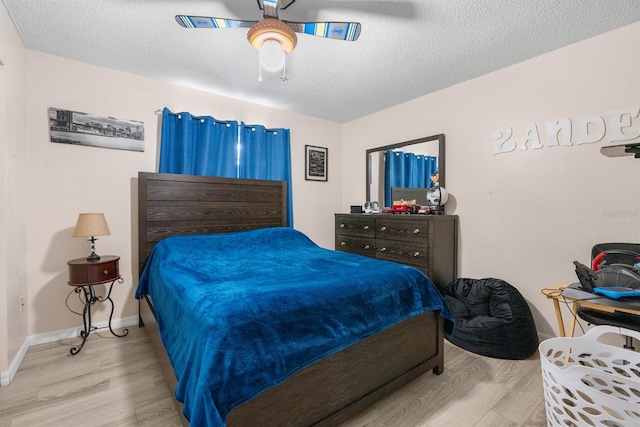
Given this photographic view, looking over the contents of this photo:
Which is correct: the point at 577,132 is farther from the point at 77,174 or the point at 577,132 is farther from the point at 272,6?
the point at 77,174

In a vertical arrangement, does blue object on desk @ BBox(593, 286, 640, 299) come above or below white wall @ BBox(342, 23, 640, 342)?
below

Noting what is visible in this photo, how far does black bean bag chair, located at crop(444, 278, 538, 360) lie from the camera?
2162mm

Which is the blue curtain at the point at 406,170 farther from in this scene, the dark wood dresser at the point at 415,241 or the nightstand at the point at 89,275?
the nightstand at the point at 89,275

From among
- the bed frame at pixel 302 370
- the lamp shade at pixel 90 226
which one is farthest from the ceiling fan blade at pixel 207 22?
the lamp shade at pixel 90 226

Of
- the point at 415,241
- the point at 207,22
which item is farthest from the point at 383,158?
the point at 207,22

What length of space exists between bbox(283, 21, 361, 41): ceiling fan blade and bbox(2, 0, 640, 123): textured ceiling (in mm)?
309

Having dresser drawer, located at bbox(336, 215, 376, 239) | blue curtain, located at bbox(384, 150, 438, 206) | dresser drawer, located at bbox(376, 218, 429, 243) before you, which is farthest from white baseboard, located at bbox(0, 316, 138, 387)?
blue curtain, located at bbox(384, 150, 438, 206)

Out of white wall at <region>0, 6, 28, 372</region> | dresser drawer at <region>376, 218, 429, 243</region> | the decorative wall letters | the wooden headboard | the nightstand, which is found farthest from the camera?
dresser drawer at <region>376, 218, 429, 243</region>

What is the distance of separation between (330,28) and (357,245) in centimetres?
253

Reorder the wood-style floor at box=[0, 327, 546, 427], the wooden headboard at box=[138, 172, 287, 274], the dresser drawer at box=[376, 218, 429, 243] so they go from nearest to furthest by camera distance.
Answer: the wood-style floor at box=[0, 327, 546, 427] < the wooden headboard at box=[138, 172, 287, 274] < the dresser drawer at box=[376, 218, 429, 243]

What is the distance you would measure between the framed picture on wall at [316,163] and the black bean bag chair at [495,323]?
245cm

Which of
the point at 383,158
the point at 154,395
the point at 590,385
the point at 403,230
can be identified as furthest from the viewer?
the point at 383,158

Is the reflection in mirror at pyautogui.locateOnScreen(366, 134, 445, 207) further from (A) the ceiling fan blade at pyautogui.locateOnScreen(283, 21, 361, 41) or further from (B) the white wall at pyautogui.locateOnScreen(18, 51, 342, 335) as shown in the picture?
(B) the white wall at pyautogui.locateOnScreen(18, 51, 342, 335)

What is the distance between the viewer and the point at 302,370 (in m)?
1.31
